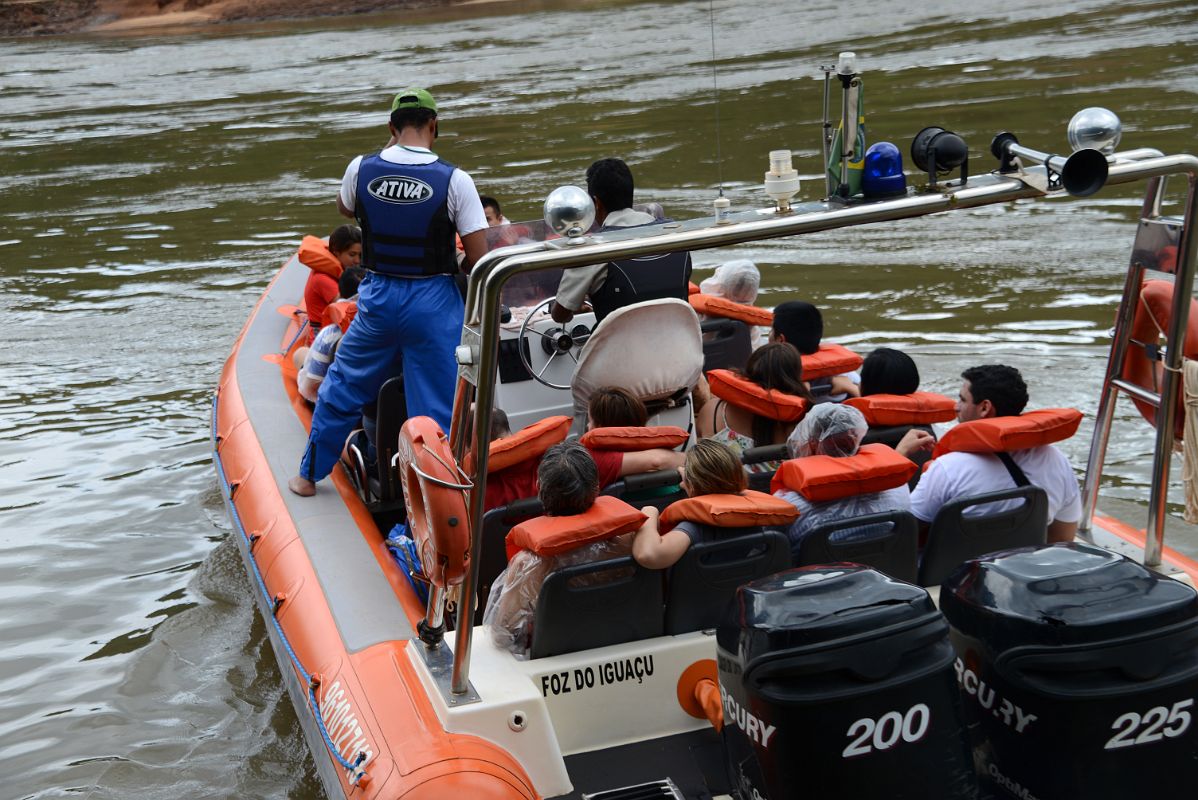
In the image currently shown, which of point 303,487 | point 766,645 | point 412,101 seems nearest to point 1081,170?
point 766,645

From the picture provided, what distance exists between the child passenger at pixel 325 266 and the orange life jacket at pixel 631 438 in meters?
2.84

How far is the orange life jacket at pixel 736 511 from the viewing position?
2.98 meters

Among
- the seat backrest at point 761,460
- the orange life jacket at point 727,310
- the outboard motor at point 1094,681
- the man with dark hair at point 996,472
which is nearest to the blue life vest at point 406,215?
the orange life jacket at point 727,310

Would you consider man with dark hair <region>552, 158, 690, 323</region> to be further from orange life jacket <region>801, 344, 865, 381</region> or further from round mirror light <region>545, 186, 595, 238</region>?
round mirror light <region>545, 186, 595, 238</region>

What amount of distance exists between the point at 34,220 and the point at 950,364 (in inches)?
385

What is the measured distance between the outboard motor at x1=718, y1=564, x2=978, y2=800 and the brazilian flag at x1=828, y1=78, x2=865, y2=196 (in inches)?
32.1

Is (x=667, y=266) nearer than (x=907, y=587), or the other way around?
(x=907, y=587)

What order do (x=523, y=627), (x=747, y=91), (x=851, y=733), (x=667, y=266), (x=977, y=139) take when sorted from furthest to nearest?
(x=747, y=91) → (x=977, y=139) → (x=667, y=266) → (x=523, y=627) → (x=851, y=733)

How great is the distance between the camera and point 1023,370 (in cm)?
700

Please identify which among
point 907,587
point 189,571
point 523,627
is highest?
point 907,587

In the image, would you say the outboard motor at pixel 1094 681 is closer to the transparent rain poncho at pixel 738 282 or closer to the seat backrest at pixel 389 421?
the seat backrest at pixel 389 421

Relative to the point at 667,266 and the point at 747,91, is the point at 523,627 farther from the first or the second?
the point at 747,91

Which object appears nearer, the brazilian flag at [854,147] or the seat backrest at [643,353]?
the brazilian flag at [854,147]

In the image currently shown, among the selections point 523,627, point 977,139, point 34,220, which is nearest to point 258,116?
point 34,220
